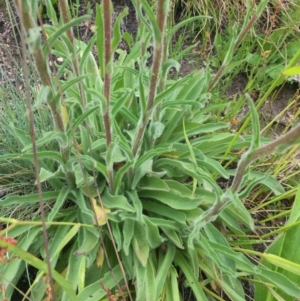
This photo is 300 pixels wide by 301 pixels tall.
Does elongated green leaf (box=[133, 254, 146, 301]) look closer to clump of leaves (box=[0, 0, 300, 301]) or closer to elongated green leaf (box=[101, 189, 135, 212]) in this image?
clump of leaves (box=[0, 0, 300, 301])

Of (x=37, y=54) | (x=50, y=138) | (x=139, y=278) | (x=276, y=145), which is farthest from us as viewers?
(x=139, y=278)

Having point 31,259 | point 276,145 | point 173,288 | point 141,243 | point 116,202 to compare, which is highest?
point 276,145

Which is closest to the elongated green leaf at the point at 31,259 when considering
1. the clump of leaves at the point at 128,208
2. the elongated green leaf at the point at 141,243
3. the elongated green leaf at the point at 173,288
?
the clump of leaves at the point at 128,208

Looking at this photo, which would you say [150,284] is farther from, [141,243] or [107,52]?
[107,52]

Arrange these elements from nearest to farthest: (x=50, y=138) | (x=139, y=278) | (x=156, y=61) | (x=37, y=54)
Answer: (x=37, y=54) → (x=156, y=61) → (x=50, y=138) → (x=139, y=278)

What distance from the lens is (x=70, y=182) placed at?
4.91ft

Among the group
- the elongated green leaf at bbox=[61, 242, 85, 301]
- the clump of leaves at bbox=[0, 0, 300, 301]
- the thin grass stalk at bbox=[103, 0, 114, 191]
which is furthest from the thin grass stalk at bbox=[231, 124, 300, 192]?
the elongated green leaf at bbox=[61, 242, 85, 301]

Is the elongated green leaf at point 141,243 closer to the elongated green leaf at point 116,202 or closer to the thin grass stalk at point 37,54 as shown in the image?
the elongated green leaf at point 116,202

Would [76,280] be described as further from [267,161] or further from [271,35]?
[271,35]

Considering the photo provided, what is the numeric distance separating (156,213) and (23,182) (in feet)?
1.82

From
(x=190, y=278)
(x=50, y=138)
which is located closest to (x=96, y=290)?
(x=190, y=278)

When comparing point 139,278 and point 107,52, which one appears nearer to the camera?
point 107,52

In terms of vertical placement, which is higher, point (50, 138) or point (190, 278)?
point (50, 138)

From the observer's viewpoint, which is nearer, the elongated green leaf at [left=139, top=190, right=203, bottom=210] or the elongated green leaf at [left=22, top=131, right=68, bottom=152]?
the elongated green leaf at [left=22, top=131, right=68, bottom=152]
